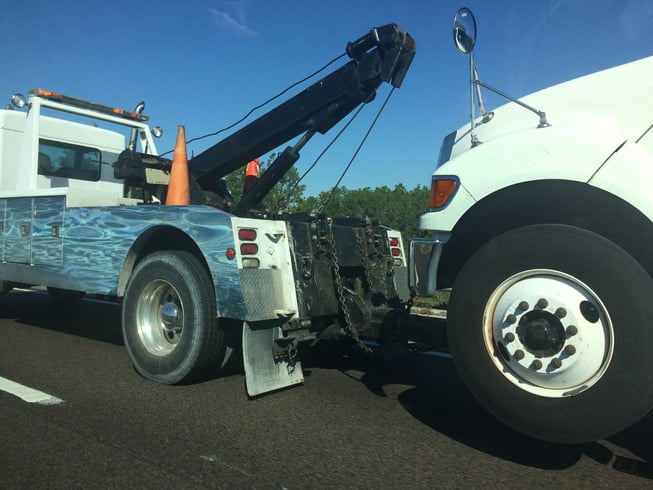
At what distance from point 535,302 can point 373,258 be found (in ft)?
6.73

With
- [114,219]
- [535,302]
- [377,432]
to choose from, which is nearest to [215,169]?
[114,219]

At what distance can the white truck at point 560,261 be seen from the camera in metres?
2.70

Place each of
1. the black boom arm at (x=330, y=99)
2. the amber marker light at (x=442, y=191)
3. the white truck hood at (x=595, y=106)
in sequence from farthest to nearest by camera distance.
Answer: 1. the black boom arm at (x=330, y=99)
2. the amber marker light at (x=442, y=191)
3. the white truck hood at (x=595, y=106)

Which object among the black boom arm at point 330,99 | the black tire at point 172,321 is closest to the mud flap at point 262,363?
the black tire at point 172,321

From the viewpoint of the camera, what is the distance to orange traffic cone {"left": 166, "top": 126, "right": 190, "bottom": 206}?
5926mm

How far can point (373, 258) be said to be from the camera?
15.9 ft

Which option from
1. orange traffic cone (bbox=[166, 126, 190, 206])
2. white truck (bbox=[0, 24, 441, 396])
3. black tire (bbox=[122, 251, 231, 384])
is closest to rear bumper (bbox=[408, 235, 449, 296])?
white truck (bbox=[0, 24, 441, 396])

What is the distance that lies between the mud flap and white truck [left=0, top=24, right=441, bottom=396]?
0.01 m

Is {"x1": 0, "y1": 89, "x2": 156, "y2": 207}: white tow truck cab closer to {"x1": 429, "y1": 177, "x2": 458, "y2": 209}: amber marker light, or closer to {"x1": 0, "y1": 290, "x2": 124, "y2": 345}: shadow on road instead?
{"x1": 0, "y1": 290, "x2": 124, "y2": 345}: shadow on road

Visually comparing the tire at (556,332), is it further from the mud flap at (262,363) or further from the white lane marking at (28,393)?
the white lane marking at (28,393)

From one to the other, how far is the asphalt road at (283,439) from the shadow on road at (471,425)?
1 centimetres

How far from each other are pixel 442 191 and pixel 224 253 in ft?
5.34

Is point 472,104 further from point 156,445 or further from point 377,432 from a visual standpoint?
point 156,445

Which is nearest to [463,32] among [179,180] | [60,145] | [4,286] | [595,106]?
[595,106]
